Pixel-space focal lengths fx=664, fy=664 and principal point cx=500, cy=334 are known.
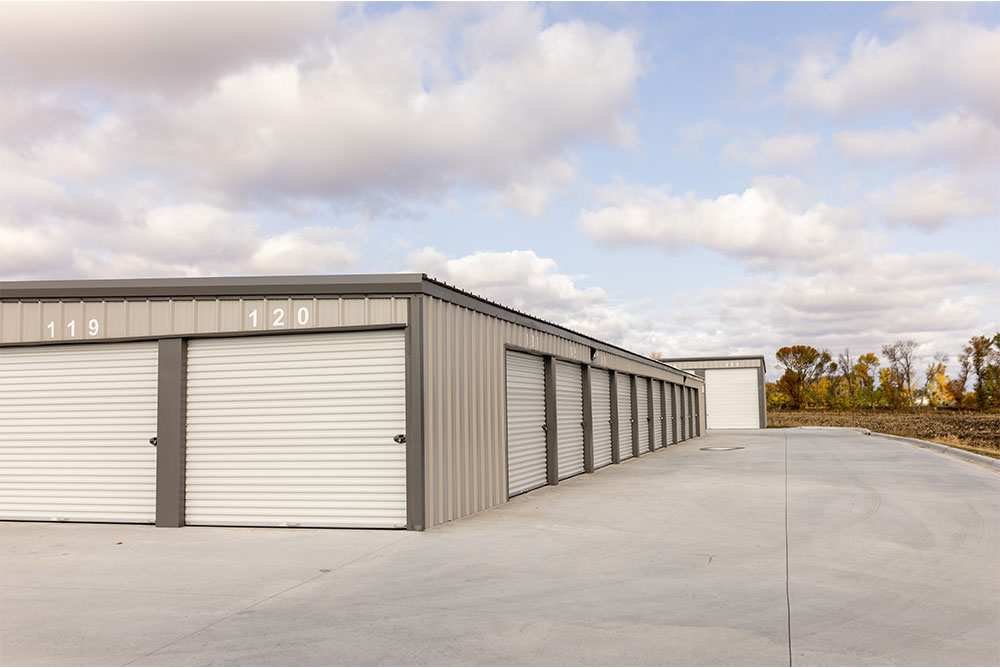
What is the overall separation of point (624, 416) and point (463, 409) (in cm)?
1256

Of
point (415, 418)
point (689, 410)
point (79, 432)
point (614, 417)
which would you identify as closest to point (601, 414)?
point (614, 417)

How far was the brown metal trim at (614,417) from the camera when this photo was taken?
2023 centimetres

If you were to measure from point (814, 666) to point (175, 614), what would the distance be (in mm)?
5019

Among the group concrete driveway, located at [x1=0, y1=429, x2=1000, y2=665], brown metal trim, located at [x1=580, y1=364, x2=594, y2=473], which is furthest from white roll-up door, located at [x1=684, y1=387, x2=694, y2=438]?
concrete driveway, located at [x1=0, y1=429, x2=1000, y2=665]

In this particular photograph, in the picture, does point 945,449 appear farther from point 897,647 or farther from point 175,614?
point 175,614

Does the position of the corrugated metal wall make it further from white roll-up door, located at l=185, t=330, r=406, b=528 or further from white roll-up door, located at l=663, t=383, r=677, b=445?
white roll-up door, located at l=663, t=383, r=677, b=445

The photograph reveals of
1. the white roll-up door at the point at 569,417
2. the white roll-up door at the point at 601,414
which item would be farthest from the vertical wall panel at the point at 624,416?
the white roll-up door at the point at 569,417

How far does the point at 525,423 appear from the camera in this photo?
13.8 metres

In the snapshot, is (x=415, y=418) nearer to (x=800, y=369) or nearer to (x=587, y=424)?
(x=587, y=424)

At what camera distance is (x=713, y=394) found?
149 ft

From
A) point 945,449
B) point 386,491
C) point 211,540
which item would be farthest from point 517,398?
point 945,449

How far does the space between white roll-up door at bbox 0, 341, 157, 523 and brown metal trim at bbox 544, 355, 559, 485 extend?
26.1 feet

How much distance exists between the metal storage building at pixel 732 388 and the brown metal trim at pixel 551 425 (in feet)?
101

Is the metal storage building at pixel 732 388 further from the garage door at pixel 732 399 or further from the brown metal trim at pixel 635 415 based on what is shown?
the brown metal trim at pixel 635 415
